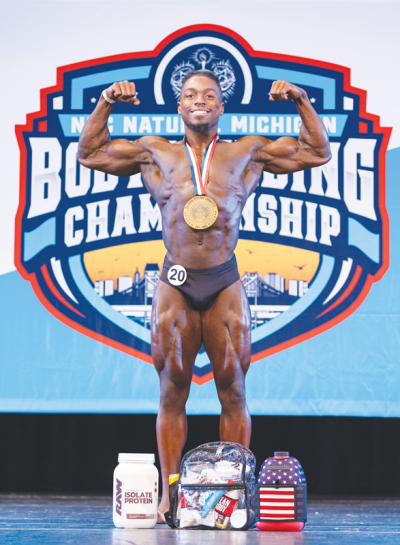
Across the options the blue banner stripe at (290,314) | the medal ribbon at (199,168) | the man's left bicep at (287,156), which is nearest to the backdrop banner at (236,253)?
the blue banner stripe at (290,314)

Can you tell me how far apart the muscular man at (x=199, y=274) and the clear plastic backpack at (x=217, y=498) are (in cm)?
33

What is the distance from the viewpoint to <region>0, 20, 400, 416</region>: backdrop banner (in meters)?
4.14

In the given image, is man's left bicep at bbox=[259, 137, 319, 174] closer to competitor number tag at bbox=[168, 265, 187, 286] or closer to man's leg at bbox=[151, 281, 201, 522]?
competitor number tag at bbox=[168, 265, 187, 286]

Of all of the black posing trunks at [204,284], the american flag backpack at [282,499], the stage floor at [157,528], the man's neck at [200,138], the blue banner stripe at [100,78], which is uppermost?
the blue banner stripe at [100,78]

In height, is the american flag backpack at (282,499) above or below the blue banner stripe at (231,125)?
below

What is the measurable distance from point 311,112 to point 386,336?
70.1 inches

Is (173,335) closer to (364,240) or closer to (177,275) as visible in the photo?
(177,275)

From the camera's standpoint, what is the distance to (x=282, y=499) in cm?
234

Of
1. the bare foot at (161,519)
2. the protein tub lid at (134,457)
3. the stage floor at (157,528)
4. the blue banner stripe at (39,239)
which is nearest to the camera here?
the stage floor at (157,528)

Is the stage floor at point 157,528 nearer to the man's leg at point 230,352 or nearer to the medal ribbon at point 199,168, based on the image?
the man's leg at point 230,352

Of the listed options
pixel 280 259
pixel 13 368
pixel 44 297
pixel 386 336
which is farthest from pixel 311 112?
Result: pixel 13 368

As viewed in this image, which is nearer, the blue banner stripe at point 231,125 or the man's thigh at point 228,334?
the man's thigh at point 228,334

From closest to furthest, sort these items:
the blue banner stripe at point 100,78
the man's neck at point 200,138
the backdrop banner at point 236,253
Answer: the man's neck at point 200,138 < the backdrop banner at point 236,253 < the blue banner stripe at point 100,78

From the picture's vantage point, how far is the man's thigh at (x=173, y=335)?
9.00ft
